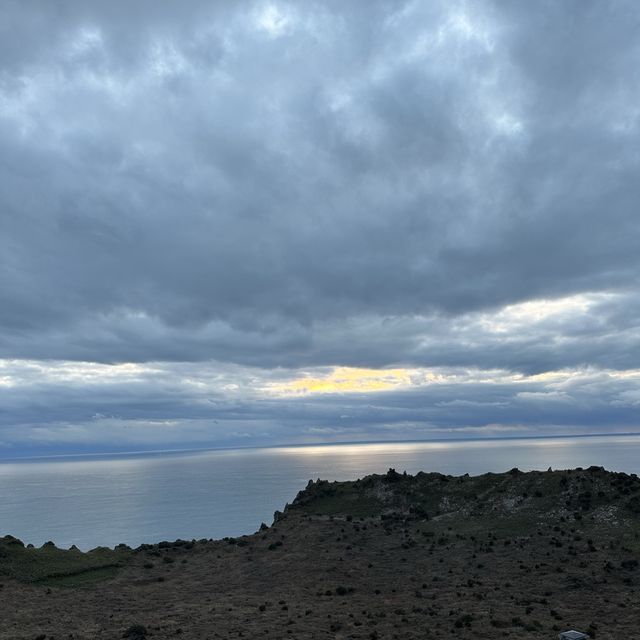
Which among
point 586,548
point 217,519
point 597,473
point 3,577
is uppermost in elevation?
point 597,473

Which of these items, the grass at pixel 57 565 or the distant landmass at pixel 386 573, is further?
the grass at pixel 57 565

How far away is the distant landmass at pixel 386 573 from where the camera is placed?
1699 inches

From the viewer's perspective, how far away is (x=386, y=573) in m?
60.7

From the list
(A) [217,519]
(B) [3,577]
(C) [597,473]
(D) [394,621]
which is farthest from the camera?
(A) [217,519]

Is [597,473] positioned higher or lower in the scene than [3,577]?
higher

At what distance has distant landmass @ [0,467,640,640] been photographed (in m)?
43.2

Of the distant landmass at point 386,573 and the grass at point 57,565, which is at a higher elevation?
the distant landmass at point 386,573

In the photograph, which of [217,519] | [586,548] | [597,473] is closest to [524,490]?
[597,473]

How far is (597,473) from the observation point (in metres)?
82.4

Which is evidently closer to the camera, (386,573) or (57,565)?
(386,573)

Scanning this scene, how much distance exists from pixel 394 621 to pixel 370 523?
42.1 meters

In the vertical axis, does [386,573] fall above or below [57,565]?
above

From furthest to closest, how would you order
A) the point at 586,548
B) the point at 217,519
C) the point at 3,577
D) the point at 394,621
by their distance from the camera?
the point at 217,519, the point at 3,577, the point at 586,548, the point at 394,621

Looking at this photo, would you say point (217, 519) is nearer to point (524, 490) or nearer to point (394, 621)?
point (524, 490)
